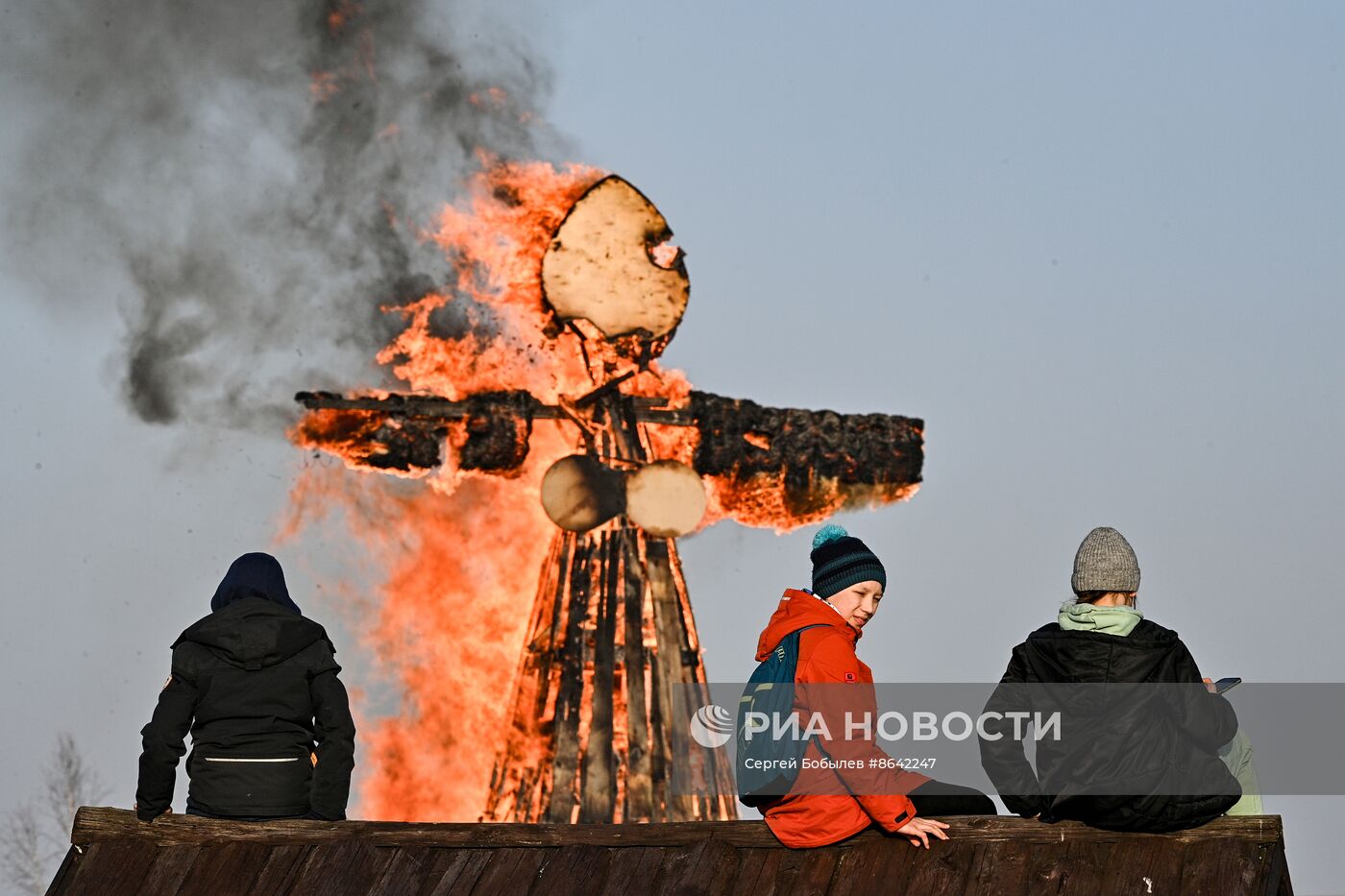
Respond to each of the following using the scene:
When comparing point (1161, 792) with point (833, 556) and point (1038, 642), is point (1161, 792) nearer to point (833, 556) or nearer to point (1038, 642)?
point (1038, 642)

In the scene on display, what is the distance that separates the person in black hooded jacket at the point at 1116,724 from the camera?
22.6 feet

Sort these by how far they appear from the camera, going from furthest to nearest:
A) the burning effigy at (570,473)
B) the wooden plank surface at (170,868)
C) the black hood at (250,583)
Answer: the burning effigy at (570,473), the black hood at (250,583), the wooden plank surface at (170,868)

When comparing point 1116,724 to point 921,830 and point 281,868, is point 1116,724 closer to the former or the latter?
point 921,830

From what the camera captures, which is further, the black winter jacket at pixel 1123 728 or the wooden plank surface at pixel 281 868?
the wooden plank surface at pixel 281 868

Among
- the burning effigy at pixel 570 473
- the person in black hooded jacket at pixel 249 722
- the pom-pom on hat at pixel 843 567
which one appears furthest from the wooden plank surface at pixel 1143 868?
the burning effigy at pixel 570 473

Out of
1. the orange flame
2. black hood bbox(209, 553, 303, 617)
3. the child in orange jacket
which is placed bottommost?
the child in orange jacket

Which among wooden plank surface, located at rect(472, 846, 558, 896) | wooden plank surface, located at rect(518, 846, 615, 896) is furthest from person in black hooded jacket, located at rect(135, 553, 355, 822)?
wooden plank surface, located at rect(518, 846, 615, 896)

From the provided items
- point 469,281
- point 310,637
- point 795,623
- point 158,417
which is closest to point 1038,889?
point 795,623

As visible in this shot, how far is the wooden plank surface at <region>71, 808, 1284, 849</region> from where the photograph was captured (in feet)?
22.8

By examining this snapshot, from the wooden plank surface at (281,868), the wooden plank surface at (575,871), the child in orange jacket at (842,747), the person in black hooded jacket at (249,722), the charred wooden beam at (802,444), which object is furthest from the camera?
the charred wooden beam at (802,444)

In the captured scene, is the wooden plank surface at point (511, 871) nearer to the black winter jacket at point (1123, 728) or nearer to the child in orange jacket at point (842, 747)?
the child in orange jacket at point (842, 747)

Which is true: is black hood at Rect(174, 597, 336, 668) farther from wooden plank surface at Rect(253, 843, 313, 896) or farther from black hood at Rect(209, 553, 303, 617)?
wooden plank surface at Rect(253, 843, 313, 896)

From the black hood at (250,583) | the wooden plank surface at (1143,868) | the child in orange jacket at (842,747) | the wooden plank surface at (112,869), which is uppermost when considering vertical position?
the black hood at (250,583)

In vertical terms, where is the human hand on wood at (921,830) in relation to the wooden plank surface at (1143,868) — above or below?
above
